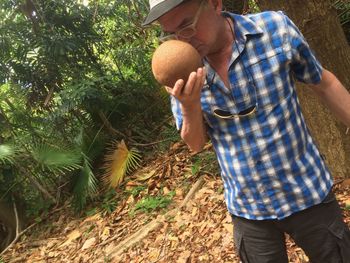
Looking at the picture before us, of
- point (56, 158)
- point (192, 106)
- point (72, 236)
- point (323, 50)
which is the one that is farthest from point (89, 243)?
point (192, 106)

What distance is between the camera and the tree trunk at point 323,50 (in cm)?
274

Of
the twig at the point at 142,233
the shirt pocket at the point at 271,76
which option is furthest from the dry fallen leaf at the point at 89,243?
the shirt pocket at the point at 271,76

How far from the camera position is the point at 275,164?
163 centimetres

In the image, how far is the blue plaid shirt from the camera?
59.4 inches

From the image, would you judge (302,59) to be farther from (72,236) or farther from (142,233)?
(72,236)

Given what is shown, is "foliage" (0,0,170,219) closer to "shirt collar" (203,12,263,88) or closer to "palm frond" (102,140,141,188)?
"palm frond" (102,140,141,188)

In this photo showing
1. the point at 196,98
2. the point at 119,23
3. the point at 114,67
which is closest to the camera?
the point at 196,98

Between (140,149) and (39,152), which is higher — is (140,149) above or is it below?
below

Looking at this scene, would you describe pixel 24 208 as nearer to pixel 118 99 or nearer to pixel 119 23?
pixel 118 99

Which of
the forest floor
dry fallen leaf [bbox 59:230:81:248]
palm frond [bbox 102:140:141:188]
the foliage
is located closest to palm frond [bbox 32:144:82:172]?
the foliage

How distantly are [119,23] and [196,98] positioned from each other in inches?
228

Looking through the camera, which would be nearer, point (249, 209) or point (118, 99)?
point (249, 209)

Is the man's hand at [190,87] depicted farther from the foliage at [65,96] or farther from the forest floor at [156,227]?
the foliage at [65,96]

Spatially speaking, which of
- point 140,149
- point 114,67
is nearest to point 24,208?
point 140,149
